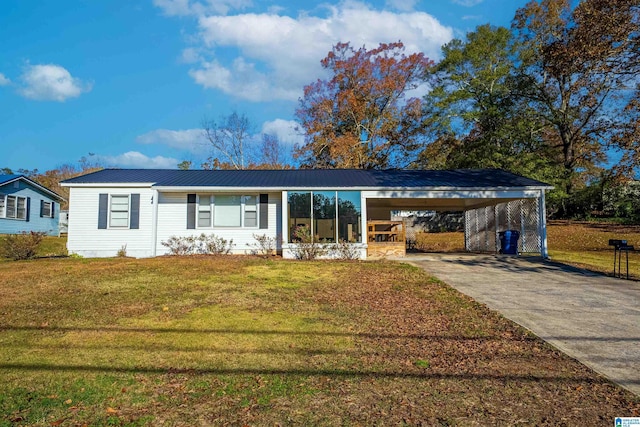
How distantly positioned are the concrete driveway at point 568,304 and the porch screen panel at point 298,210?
3.98 meters

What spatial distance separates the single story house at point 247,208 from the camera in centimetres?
1414

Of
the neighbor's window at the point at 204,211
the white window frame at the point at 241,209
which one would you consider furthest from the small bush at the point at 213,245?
the neighbor's window at the point at 204,211

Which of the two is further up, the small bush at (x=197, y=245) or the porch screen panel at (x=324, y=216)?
the porch screen panel at (x=324, y=216)

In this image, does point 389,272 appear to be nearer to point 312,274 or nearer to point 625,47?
point 312,274

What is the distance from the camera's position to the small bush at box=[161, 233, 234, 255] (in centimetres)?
1468

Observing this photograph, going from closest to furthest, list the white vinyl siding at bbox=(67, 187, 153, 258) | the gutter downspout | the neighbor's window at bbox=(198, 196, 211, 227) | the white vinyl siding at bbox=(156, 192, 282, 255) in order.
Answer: the gutter downspout → the white vinyl siding at bbox=(67, 187, 153, 258) → the white vinyl siding at bbox=(156, 192, 282, 255) → the neighbor's window at bbox=(198, 196, 211, 227)

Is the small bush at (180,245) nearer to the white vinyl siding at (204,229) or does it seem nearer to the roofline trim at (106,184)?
the white vinyl siding at (204,229)

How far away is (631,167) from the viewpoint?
11820 millimetres

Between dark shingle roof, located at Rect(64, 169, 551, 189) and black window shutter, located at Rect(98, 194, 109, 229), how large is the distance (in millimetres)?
607

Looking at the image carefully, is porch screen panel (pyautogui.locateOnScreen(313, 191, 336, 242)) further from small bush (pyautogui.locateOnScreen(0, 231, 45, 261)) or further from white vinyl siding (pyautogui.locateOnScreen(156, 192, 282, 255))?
small bush (pyautogui.locateOnScreen(0, 231, 45, 261))

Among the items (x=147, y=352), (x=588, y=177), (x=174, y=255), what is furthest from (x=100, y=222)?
(x=588, y=177)

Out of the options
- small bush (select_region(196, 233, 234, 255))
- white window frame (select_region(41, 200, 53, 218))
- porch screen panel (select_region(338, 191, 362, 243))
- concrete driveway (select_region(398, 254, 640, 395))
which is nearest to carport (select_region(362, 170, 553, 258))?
porch screen panel (select_region(338, 191, 362, 243))

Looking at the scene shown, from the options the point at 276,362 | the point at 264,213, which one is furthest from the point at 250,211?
the point at 276,362

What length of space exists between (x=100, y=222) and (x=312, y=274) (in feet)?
29.2
